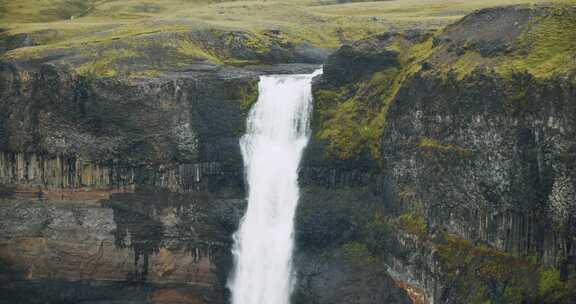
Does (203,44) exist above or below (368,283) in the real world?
above

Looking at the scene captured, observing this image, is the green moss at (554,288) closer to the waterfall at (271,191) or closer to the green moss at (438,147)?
the green moss at (438,147)

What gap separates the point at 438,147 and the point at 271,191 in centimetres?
1092

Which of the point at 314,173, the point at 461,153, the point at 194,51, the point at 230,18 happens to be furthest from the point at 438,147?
the point at 230,18

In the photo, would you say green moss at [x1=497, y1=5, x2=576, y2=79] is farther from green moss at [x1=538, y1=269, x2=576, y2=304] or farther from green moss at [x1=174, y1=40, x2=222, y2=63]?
green moss at [x1=174, y1=40, x2=222, y2=63]

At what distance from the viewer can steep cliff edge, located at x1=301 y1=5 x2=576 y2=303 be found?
31906mm

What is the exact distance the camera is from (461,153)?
3631cm

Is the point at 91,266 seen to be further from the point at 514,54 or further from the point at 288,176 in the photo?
the point at 514,54

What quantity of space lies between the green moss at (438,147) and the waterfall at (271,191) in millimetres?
7978

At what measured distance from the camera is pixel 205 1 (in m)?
80.1

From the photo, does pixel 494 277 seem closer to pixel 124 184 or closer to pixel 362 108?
pixel 362 108

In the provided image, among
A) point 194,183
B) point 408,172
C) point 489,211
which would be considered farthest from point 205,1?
point 489,211

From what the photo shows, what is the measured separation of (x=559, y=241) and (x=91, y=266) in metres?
26.4

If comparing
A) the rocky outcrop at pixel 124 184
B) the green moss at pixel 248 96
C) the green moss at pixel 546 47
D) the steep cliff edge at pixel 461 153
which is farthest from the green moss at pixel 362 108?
the green moss at pixel 546 47

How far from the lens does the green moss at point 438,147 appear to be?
3625cm
